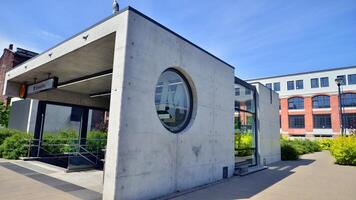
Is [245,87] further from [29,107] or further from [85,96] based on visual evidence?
[29,107]

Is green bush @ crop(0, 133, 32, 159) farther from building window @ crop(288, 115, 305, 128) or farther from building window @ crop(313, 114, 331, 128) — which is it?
building window @ crop(313, 114, 331, 128)

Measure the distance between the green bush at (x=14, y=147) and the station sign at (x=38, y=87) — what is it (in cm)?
248

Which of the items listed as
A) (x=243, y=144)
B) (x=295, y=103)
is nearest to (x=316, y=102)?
(x=295, y=103)

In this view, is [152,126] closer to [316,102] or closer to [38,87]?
[38,87]

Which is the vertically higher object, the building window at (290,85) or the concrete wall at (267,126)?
the building window at (290,85)

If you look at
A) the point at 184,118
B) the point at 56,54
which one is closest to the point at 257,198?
the point at 184,118

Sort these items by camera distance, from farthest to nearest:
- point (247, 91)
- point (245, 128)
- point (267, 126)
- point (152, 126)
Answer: point (267, 126)
point (247, 91)
point (245, 128)
point (152, 126)

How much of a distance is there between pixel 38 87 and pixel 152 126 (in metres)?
6.62

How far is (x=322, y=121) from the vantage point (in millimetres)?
42156

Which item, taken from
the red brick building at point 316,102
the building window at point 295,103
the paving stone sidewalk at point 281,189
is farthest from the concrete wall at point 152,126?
the building window at point 295,103

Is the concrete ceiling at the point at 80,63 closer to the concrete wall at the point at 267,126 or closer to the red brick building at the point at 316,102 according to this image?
the concrete wall at the point at 267,126

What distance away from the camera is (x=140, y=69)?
18.1 ft

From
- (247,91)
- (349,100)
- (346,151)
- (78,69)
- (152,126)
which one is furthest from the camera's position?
(349,100)

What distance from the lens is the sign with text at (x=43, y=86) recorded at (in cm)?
889
